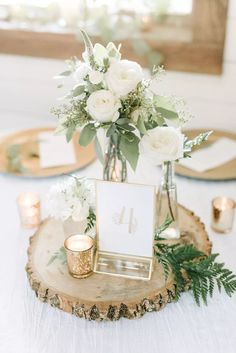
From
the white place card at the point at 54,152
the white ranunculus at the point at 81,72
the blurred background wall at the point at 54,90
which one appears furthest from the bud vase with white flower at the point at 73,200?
the blurred background wall at the point at 54,90

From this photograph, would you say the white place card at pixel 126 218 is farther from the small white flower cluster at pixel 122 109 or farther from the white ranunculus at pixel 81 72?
the white ranunculus at pixel 81 72

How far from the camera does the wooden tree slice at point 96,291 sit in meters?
1.06

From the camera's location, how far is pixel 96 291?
109cm

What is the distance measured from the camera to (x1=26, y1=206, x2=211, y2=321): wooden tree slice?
1.06 meters

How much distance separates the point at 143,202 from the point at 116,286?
20 cm

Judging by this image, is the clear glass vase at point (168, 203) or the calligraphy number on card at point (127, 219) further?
the clear glass vase at point (168, 203)

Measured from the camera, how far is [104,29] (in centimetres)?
190

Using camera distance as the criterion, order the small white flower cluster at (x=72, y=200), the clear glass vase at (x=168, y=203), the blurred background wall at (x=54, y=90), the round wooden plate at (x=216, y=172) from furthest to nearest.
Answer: the blurred background wall at (x=54, y=90), the round wooden plate at (x=216, y=172), the clear glass vase at (x=168, y=203), the small white flower cluster at (x=72, y=200)

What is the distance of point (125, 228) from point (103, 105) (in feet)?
0.90

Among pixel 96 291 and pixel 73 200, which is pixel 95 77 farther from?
pixel 96 291

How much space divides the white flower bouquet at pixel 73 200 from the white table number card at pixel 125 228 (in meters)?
0.03

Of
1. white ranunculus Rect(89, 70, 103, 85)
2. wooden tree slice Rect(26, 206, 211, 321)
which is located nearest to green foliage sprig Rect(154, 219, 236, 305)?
wooden tree slice Rect(26, 206, 211, 321)

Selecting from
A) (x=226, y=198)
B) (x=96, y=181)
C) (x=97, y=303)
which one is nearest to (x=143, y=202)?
(x=96, y=181)

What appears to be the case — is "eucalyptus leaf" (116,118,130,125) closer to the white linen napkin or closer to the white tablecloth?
the white tablecloth
